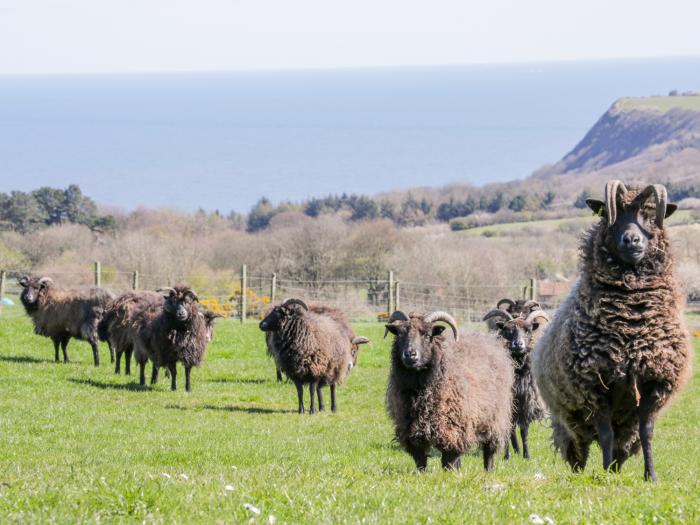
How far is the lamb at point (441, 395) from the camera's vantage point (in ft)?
38.0

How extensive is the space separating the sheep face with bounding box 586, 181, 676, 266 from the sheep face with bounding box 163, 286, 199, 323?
12427mm

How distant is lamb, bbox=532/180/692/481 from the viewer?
33.4 feet

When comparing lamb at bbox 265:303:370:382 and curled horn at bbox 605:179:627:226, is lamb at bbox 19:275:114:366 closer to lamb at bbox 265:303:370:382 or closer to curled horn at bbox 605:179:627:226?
lamb at bbox 265:303:370:382

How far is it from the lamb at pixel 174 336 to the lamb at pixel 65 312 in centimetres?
281

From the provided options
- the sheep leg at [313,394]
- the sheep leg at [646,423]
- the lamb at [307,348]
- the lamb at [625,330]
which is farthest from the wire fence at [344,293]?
the sheep leg at [646,423]

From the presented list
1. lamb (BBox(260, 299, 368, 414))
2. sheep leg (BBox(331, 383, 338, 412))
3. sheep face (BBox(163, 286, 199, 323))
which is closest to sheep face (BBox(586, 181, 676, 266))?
lamb (BBox(260, 299, 368, 414))

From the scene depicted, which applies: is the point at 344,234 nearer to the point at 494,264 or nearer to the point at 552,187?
the point at 494,264

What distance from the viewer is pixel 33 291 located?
26047mm

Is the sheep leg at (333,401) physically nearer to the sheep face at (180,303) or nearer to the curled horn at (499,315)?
the sheep face at (180,303)

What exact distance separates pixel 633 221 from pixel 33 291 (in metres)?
19.3

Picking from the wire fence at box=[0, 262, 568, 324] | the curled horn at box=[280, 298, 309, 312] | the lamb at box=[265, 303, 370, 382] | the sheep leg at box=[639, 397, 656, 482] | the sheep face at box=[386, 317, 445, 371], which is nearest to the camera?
the sheep leg at box=[639, 397, 656, 482]

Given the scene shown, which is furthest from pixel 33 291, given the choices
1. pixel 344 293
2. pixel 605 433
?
pixel 344 293

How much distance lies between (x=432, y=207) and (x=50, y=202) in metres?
52.4

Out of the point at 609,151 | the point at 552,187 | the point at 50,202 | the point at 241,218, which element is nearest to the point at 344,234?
the point at 50,202
